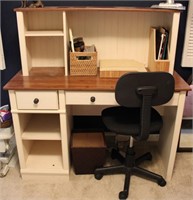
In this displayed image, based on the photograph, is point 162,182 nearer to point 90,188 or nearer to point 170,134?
point 170,134

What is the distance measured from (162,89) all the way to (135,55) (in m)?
0.65

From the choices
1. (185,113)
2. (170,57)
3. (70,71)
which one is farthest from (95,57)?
(185,113)

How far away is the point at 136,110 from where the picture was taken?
185 centimetres

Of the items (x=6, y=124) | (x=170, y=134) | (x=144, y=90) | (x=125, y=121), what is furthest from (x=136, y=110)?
(x=6, y=124)

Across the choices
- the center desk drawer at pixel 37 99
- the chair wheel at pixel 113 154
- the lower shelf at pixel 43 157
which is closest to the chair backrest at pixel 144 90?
the center desk drawer at pixel 37 99

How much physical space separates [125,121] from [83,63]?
0.53 meters

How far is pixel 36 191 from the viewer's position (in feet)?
5.99

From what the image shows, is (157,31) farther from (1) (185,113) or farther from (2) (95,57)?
(1) (185,113)

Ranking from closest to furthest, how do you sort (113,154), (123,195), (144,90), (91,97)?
(144,90), (91,97), (123,195), (113,154)

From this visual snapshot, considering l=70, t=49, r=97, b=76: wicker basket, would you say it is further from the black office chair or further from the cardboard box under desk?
the cardboard box under desk

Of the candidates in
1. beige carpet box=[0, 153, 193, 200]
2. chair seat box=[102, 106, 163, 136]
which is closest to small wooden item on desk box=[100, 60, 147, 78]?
chair seat box=[102, 106, 163, 136]

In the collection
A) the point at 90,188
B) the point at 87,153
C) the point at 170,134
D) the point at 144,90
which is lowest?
the point at 90,188

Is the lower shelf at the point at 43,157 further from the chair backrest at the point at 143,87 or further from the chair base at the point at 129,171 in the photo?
the chair backrest at the point at 143,87

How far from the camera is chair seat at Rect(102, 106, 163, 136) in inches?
64.1
